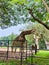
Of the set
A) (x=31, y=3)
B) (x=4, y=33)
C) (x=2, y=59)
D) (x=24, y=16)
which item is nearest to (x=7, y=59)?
(x=2, y=59)

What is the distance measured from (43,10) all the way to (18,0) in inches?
135

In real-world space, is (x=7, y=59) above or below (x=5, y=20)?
below

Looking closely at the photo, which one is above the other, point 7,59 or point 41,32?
point 41,32

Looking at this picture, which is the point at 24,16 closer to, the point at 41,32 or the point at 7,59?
the point at 7,59

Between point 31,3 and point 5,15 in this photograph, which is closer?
point 31,3

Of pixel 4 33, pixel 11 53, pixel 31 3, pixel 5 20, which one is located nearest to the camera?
pixel 31 3

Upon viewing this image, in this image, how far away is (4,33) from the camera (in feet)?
66.0

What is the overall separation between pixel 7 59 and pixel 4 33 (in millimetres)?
7899

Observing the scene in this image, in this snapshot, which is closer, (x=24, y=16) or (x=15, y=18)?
(x=24, y=16)

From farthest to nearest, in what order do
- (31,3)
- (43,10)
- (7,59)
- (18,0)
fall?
(7,59) → (43,10) → (31,3) → (18,0)

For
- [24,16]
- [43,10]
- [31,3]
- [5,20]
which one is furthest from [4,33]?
[31,3]

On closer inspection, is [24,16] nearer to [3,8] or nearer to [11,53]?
[3,8]

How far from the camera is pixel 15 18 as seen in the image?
1398 centimetres

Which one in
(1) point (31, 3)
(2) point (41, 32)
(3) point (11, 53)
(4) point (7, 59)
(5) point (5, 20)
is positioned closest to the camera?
(1) point (31, 3)
